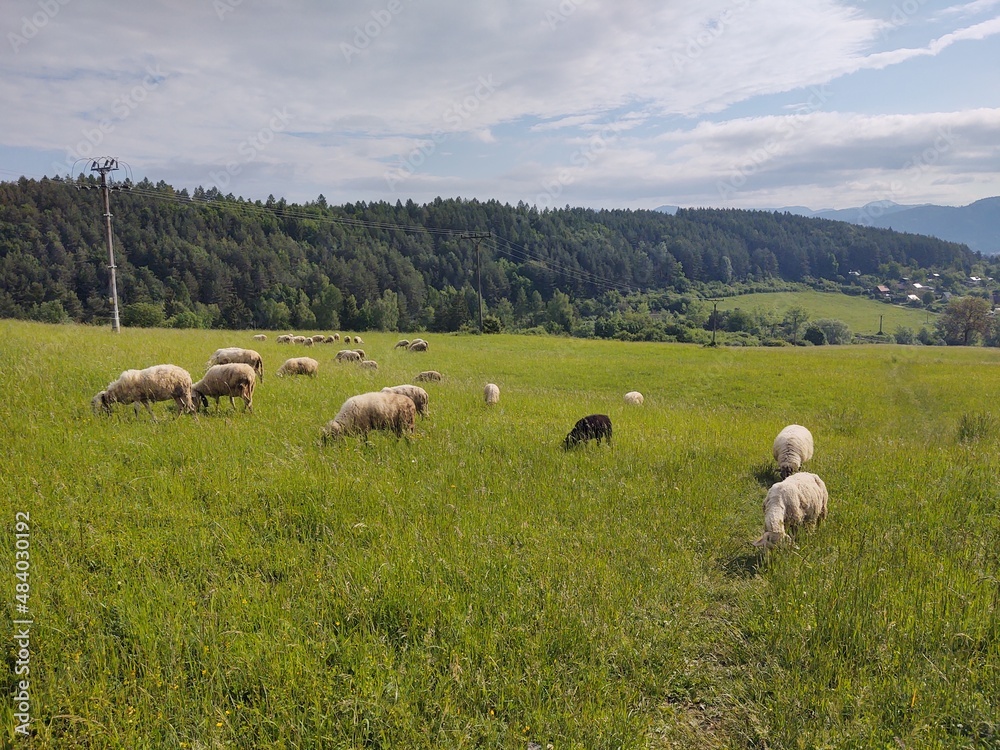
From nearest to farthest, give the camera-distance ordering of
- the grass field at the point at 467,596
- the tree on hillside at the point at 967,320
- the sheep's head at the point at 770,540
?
the grass field at the point at 467,596 < the sheep's head at the point at 770,540 < the tree on hillside at the point at 967,320

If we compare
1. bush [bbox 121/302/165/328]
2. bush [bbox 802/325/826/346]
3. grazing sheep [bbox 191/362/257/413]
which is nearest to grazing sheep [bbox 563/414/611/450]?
grazing sheep [bbox 191/362/257/413]

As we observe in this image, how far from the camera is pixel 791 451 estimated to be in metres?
9.94

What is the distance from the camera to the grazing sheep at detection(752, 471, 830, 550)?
6.34 metres

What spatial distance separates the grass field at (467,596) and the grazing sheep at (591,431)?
126cm

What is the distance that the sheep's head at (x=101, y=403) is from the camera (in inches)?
382

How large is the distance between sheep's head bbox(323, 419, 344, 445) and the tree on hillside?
116 m

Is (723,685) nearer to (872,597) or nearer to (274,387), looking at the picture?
(872,597)

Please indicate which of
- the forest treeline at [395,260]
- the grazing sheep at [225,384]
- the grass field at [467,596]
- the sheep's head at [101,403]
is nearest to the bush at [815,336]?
the forest treeline at [395,260]

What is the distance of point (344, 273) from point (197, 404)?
316 ft

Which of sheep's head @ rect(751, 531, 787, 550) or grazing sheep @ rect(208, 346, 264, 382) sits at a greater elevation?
grazing sheep @ rect(208, 346, 264, 382)

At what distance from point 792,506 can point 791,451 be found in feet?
11.8

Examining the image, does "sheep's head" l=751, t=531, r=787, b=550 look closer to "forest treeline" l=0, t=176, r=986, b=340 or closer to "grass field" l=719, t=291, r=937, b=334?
"forest treeline" l=0, t=176, r=986, b=340

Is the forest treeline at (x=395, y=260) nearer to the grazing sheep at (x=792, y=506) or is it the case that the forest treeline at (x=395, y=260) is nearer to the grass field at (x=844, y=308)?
the grass field at (x=844, y=308)

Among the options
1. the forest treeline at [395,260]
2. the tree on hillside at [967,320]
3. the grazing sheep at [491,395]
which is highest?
the forest treeline at [395,260]
